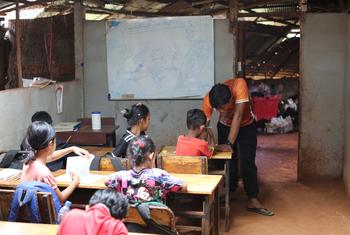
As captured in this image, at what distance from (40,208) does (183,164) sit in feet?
4.85

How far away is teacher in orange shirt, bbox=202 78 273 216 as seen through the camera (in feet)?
15.9

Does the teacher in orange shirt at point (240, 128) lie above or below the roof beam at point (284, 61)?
below

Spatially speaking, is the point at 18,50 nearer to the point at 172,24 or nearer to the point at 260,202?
the point at 172,24

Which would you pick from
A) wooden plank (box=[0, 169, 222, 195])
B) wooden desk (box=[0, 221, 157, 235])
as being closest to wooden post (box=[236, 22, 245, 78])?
wooden plank (box=[0, 169, 222, 195])

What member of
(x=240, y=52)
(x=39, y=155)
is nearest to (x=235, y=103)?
(x=240, y=52)

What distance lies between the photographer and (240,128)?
16.8 ft

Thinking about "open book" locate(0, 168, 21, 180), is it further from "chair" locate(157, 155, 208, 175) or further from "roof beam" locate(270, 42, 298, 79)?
"roof beam" locate(270, 42, 298, 79)

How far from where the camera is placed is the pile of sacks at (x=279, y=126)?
32.7 feet

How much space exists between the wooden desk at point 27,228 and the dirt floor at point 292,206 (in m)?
2.41

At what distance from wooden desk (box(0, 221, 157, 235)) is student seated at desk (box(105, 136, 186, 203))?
1.91 feet

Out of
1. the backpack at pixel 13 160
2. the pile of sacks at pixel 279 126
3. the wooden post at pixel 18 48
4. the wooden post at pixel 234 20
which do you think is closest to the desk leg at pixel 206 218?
the backpack at pixel 13 160

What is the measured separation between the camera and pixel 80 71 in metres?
6.57

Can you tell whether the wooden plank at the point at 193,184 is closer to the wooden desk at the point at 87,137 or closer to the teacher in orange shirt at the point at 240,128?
the teacher in orange shirt at the point at 240,128

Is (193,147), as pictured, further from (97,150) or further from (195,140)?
(97,150)
